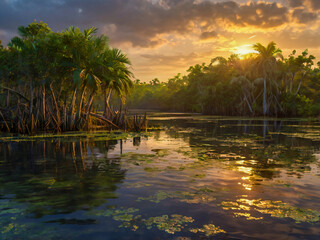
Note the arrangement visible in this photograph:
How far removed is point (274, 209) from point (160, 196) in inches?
109

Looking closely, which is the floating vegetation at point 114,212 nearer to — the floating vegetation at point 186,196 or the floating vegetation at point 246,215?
the floating vegetation at point 186,196

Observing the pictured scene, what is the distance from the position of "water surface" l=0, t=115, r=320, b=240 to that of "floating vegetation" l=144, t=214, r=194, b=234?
20 millimetres

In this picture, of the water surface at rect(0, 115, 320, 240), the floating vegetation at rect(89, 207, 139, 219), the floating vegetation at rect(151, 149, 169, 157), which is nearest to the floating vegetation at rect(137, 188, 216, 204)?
the water surface at rect(0, 115, 320, 240)

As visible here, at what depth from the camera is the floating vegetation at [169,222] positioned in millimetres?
5219

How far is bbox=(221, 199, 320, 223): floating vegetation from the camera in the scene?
5.75 metres

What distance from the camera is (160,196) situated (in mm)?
7160

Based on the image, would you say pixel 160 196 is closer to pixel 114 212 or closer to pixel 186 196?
pixel 186 196

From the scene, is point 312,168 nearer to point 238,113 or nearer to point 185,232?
point 185,232

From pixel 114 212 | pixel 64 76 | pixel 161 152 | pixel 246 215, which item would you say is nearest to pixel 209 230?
pixel 246 215

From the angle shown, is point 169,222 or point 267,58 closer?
point 169,222

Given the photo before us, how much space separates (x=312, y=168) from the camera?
1032cm

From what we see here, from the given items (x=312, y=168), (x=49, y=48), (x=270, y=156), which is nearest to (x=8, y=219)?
(x=312, y=168)

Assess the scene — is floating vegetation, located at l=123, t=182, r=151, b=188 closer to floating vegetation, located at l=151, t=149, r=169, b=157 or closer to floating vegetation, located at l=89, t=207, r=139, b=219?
floating vegetation, located at l=89, t=207, r=139, b=219

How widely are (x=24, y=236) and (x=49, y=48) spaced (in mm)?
21947
